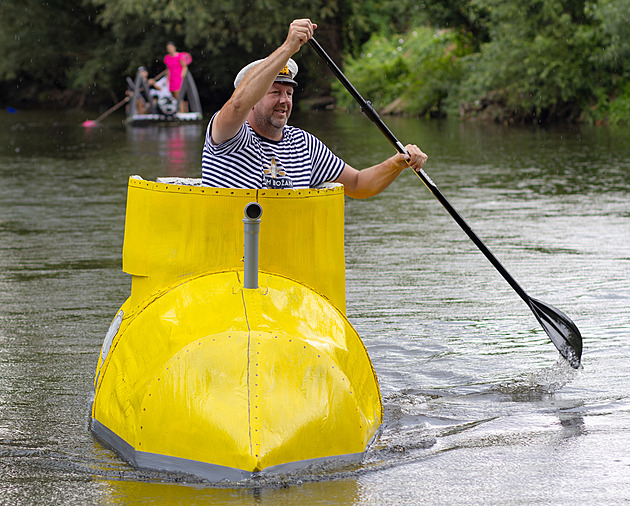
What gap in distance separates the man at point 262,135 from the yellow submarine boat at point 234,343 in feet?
1.10

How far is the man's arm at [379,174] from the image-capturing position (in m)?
5.39

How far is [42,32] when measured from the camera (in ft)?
152

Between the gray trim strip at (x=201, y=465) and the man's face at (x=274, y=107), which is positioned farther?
the man's face at (x=274, y=107)

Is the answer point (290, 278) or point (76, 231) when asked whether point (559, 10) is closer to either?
point (76, 231)

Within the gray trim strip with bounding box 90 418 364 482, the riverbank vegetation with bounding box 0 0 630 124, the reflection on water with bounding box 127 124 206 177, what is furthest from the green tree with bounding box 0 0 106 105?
the gray trim strip with bounding box 90 418 364 482

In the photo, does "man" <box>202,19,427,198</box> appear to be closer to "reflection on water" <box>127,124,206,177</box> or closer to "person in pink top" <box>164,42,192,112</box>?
"reflection on water" <box>127,124,206,177</box>

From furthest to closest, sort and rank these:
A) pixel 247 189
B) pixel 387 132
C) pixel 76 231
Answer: pixel 76 231, pixel 387 132, pixel 247 189

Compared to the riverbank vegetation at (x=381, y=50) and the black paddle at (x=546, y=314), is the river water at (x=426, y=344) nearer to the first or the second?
the black paddle at (x=546, y=314)

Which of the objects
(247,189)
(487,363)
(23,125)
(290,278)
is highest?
(247,189)

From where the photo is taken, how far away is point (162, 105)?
31312 millimetres

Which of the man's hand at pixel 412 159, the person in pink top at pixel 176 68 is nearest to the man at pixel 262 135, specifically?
the man's hand at pixel 412 159

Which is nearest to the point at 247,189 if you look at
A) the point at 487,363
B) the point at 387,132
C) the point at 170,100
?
the point at 387,132

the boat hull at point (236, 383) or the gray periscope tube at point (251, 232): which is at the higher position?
the gray periscope tube at point (251, 232)

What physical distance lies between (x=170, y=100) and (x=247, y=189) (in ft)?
89.9
